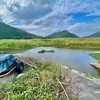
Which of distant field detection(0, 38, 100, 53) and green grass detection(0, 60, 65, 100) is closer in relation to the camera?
green grass detection(0, 60, 65, 100)

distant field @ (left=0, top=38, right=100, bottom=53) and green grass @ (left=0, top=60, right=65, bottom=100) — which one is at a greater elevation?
green grass @ (left=0, top=60, right=65, bottom=100)

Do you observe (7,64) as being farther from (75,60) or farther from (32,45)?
(32,45)

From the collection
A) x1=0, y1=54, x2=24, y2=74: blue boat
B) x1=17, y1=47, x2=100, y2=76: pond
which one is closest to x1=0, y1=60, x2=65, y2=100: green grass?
x1=0, y1=54, x2=24, y2=74: blue boat

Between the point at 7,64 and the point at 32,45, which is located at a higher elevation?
the point at 7,64

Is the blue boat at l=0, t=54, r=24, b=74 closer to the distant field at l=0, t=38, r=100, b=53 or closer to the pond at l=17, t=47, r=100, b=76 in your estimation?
the pond at l=17, t=47, r=100, b=76

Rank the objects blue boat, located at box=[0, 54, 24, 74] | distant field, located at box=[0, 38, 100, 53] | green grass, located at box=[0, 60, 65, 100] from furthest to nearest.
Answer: distant field, located at box=[0, 38, 100, 53]
blue boat, located at box=[0, 54, 24, 74]
green grass, located at box=[0, 60, 65, 100]

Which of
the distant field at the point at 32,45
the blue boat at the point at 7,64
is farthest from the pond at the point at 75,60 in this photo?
the distant field at the point at 32,45

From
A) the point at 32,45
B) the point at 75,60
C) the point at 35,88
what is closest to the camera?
the point at 35,88

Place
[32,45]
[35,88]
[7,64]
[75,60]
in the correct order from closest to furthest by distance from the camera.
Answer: [35,88] < [7,64] < [75,60] < [32,45]

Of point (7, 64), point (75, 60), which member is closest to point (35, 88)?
point (7, 64)

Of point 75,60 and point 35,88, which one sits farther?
point 75,60

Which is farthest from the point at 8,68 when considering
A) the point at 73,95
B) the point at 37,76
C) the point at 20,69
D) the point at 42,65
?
the point at 73,95

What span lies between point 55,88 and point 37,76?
101 cm

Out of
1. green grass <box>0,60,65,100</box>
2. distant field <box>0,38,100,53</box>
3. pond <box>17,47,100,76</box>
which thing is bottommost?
distant field <box>0,38,100,53</box>
